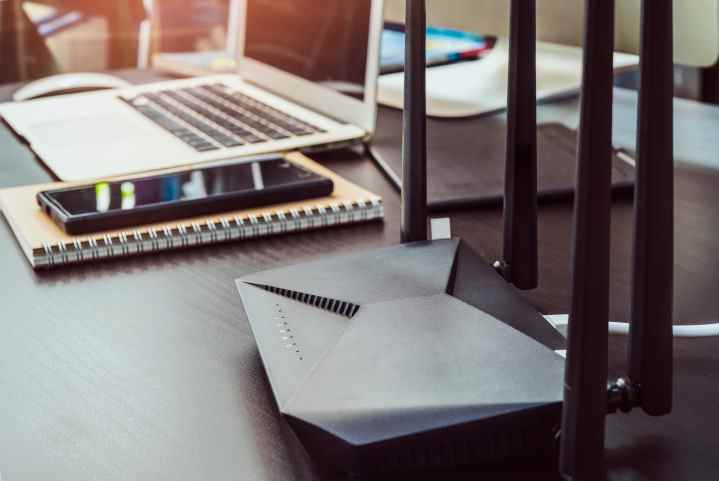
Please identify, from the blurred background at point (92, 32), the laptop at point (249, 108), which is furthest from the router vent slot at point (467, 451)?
the blurred background at point (92, 32)

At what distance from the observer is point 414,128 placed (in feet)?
2.02

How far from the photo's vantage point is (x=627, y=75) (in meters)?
1.40

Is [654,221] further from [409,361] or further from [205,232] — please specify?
[205,232]

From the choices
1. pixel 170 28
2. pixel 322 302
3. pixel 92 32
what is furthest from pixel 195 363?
pixel 92 32

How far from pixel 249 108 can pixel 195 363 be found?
0.61 metres

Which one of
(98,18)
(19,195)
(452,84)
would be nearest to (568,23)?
(452,84)

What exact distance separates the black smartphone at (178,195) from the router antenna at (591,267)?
436 mm

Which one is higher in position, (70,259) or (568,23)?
(568,23)

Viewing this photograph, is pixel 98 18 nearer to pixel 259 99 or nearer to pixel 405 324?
pixel 259 99

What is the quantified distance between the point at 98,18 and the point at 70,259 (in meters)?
1.64

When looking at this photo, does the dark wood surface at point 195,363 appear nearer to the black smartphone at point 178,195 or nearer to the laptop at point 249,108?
the black smartphone at point 178,195

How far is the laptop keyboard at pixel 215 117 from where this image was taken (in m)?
1.03

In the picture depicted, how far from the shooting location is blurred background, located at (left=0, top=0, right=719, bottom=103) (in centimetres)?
97

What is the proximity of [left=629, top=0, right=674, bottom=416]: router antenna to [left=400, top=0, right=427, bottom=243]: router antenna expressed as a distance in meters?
0.20
